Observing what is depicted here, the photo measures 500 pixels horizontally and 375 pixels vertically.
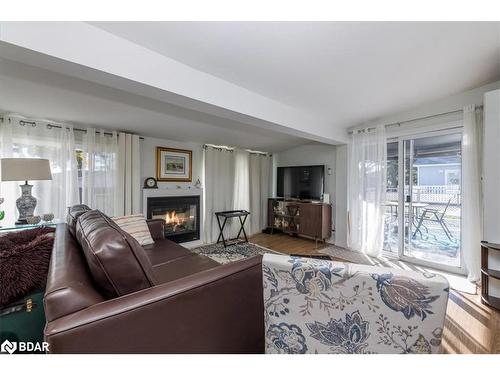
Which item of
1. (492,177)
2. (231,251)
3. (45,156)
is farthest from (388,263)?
(45,156)

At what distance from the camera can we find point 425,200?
3.04 m

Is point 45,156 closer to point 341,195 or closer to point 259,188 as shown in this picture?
point 259,188

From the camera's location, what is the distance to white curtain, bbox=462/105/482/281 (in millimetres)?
2432

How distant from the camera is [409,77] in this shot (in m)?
2.13

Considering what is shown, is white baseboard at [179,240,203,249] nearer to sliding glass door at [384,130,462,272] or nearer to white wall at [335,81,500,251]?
white wall at [335,81,500,251]

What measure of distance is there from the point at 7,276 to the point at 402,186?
414cm

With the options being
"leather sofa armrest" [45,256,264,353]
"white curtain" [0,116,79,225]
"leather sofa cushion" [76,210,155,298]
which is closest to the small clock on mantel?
"white curtain" [0,116,79,225]

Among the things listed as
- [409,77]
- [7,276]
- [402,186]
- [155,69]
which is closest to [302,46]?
[155,69]

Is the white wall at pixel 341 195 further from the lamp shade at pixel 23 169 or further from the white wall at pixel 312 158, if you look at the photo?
the lamp shade at pixel 23 169

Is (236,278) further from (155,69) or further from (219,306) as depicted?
(155,69)

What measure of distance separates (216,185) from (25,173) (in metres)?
2.72

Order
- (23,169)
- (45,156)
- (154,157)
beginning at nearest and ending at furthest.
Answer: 1. (23,169)
2. (45,156)
3. (154,157)

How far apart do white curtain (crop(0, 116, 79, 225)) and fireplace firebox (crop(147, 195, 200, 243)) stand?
1.06 m

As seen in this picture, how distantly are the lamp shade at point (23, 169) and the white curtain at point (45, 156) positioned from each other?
1.93 ft
